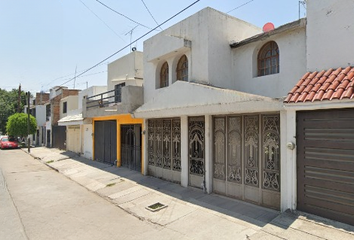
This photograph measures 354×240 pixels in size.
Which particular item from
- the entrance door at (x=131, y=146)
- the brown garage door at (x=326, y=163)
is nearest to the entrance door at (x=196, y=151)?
the brown garage door at (x=326, y=163)

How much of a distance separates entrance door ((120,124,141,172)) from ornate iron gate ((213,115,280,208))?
5.21 metres

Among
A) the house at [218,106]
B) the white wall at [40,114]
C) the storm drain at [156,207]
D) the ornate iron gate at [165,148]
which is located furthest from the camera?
the white wall at [40,114]

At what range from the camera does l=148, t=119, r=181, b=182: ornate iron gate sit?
30.4ft

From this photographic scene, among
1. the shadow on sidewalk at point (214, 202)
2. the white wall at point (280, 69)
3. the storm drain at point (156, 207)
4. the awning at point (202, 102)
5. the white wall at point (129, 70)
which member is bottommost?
the storm drain at point (156, 207)

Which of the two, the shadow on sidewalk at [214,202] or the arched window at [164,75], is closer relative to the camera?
the shadow on sidewalk at [214,202]

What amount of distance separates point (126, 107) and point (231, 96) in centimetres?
595

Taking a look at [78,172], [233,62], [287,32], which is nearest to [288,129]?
[287,32]

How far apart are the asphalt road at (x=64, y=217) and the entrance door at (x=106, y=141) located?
158 inches

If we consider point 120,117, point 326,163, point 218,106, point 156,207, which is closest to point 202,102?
point 218,106

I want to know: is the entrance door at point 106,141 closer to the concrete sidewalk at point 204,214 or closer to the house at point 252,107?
the concrete sidewalk at point 204,214

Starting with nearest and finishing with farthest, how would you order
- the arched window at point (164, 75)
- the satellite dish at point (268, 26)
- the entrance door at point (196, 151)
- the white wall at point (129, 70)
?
1. the entrance door at point (196, 151)
2. the satellite dish at point (268, 26)
3. the arched window at point (164, 75)
4. the white wall at point (129, 70)

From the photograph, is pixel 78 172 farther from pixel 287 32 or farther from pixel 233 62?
pixel 287 32

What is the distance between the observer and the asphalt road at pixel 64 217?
5486 mm

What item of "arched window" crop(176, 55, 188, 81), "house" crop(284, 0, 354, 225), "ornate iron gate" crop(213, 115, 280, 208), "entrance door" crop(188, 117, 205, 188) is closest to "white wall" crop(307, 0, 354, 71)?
"house" crop(284, 0, 354, 225)
